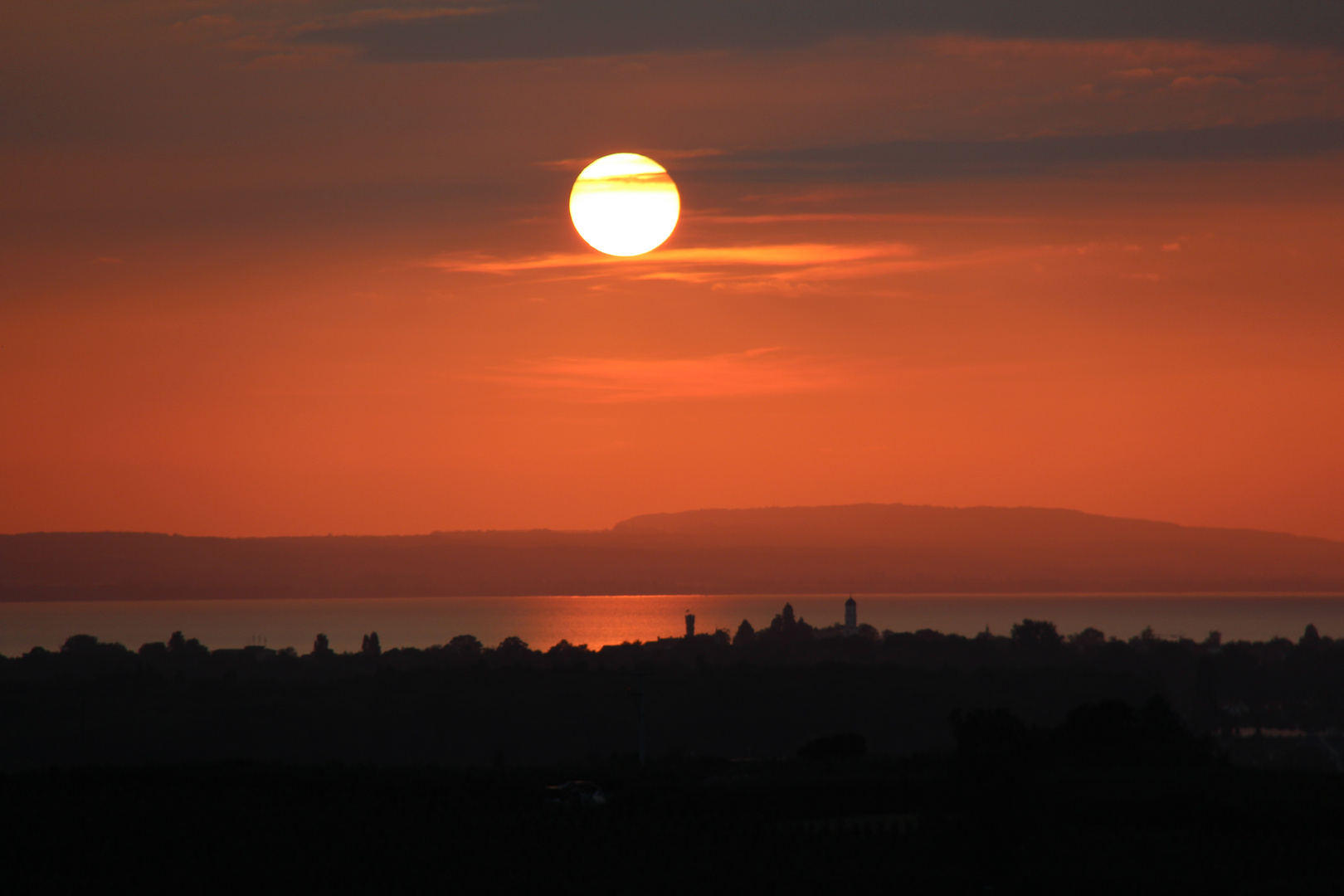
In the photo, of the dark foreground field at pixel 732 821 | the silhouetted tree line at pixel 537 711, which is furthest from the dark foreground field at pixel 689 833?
the silhouetted tree line at pixel 537 711

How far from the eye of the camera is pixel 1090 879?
89.6 feet

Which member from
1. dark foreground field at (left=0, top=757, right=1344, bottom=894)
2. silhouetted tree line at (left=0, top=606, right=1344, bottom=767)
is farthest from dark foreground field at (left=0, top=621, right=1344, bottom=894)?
silhouetted tree line at (left=0, top=606, right=1344, bottom=767)

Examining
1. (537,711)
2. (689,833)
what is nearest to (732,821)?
(689,833)

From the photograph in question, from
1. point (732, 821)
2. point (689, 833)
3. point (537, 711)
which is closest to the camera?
point (689, 833)

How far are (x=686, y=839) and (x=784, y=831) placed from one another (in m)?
2.38

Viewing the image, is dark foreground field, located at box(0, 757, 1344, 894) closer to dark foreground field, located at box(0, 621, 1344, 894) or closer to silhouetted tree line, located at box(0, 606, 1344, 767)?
dark foreground field, located at box(0, 621, 1344, 894)

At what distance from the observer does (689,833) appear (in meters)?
33.5

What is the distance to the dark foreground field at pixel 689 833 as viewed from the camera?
89.0 ft

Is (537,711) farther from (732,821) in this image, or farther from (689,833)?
(689,833)

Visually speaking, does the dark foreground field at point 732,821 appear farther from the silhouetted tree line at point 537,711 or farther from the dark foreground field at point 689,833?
the silhouetted tree line at point 537,711

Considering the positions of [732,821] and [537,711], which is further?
[537,711]

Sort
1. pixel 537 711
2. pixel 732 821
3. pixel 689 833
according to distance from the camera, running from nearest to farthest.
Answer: pixel 689 833, pixel 732 821, pixel 537 711

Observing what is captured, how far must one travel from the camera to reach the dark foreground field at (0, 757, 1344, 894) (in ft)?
89.0

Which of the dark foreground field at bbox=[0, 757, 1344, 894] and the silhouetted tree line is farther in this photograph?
the silhouetted tree line
